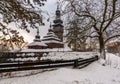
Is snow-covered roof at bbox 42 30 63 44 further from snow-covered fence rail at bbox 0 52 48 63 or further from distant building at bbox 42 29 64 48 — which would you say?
snow-covered fence rail at bbox 0 52 48 63

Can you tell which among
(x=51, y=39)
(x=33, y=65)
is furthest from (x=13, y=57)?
(x=51, y=39)

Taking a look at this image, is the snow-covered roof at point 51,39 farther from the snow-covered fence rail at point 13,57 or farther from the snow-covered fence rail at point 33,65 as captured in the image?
the snow-covered fence rail at point 33,65

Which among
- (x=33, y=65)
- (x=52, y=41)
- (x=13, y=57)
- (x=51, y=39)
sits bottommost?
(x=33, y=65)

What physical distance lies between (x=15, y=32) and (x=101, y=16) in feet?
60.7

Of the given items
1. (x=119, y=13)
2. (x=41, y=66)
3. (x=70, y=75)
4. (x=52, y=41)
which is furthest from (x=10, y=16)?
(x=52, y=41)

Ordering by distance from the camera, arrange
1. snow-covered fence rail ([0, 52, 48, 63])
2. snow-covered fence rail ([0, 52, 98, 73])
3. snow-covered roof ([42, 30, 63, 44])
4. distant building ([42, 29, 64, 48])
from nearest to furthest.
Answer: snow-covered fence rail ([0, 52, 98, 73]) < snow-covered fence rail ([0, 52, 48, 63]) < distant building ([42, 29, 64, 48]) < snow-covered roof ([42, 30, 63, 44])

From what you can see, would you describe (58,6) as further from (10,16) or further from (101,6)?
(10,16)

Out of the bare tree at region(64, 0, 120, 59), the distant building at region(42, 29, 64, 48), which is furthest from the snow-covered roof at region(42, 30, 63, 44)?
the bare tree at region(64, 0, 120, 59)

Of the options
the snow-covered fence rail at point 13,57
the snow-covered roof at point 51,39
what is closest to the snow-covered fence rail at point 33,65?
the snow-covered fence rail at point 13,57

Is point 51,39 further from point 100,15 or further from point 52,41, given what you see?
point 100,15

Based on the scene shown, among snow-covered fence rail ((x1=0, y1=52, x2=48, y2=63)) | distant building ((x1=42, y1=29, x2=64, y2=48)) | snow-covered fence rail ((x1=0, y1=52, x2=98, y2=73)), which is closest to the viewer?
snow-covered fence rail ((x1=0, y1=52, x2=98, y2=73))

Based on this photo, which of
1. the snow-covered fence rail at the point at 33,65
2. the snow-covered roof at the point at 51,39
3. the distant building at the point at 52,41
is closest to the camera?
the snow-covered fence rail at the point at 33,65

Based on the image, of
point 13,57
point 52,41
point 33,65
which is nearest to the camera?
point 33,65

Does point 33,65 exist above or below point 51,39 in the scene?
below
